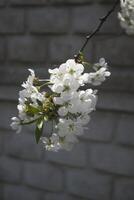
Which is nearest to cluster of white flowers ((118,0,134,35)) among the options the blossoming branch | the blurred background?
the blossoming branch

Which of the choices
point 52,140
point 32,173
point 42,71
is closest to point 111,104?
point 42,71

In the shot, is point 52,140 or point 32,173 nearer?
point 52,140

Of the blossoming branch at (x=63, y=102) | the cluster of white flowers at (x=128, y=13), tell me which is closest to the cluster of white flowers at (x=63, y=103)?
the blossoming branch at (x=63, y=102)

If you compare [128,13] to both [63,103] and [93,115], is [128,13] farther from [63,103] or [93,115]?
[93,115]

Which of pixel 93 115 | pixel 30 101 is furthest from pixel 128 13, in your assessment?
pixel 93 115

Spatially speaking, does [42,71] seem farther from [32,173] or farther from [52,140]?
[52,140]
